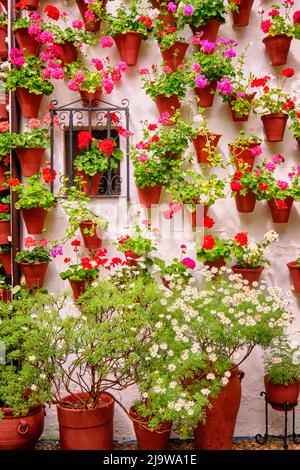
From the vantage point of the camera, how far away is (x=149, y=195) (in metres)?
4.57

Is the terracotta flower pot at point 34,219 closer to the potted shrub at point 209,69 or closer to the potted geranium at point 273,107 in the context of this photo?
the potted shrub at point 209,69

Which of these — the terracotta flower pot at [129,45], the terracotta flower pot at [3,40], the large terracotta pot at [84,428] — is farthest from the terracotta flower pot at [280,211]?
the terracotta flower pot at [3,40]

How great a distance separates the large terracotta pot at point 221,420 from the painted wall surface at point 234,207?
521mm

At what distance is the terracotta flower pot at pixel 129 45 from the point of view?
4.55m

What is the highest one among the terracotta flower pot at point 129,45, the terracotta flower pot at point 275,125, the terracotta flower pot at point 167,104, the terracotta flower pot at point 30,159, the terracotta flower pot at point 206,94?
the terracotta flower pot at point 129,45

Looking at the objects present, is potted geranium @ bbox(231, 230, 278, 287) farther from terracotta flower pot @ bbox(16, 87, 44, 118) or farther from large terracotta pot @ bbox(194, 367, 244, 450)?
terracotta flower pot @ bbox(16, 87, 44, 118)

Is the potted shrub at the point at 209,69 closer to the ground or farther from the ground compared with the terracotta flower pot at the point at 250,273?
farther from the ground

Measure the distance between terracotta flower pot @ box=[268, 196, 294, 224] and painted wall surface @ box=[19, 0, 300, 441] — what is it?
4.0 inches

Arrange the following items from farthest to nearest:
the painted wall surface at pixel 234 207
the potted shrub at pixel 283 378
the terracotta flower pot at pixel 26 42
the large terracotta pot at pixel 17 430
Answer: the painted wall surface at pixel 234 207 → the terracotta flower pot at pixel 26 42 → the potted shrub at pixel 283 378 → the large terracotta pot at pixel 17 430

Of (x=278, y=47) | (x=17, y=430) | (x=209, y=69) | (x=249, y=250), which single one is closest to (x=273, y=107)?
(x=278, y=47)

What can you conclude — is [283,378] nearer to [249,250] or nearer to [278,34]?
[249,250]

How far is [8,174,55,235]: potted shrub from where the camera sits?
14.6 ft

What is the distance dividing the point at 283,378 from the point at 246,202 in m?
1.34
